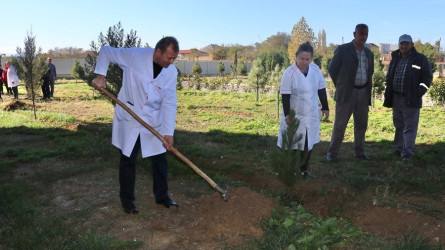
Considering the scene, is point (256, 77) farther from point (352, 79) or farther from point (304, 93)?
point (304, 93)

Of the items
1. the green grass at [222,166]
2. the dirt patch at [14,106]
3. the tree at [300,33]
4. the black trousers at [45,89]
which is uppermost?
the tree at [300,33]

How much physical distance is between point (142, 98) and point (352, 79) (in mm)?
3434

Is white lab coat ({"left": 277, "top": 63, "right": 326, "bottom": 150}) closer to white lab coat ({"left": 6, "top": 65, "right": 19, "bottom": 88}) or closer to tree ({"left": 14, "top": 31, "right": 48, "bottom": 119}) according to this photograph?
tree ({"left": 14, "top": 31, "right": 48, "bottom": 119})

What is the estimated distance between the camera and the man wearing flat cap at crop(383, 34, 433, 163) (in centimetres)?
572

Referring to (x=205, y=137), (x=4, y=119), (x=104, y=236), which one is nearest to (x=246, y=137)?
(x=205, y=137)

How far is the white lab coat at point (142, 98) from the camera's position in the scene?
3.49 meters

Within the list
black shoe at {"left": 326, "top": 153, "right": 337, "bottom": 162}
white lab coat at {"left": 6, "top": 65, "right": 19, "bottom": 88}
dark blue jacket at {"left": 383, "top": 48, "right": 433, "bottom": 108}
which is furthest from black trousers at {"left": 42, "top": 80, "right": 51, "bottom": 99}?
dark blue jacket at {"left": 383, "top": 48, "right": 433, "bottom": 108}

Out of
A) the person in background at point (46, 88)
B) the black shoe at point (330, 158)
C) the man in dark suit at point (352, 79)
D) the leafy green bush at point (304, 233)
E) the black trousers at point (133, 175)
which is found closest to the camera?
the leafy green bush at point (304, 233)

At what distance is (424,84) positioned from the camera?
570 centimetres

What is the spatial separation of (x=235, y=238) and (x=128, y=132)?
1.40 meters

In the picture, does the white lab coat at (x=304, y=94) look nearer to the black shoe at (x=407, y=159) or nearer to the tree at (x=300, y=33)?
the black shoe at (x=407, y=159)

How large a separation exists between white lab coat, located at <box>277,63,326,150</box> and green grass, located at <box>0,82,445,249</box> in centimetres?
74

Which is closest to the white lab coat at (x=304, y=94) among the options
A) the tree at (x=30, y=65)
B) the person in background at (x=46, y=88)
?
the tree at (x=30, y=65)

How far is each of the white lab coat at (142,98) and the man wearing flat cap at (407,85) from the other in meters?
4.00
